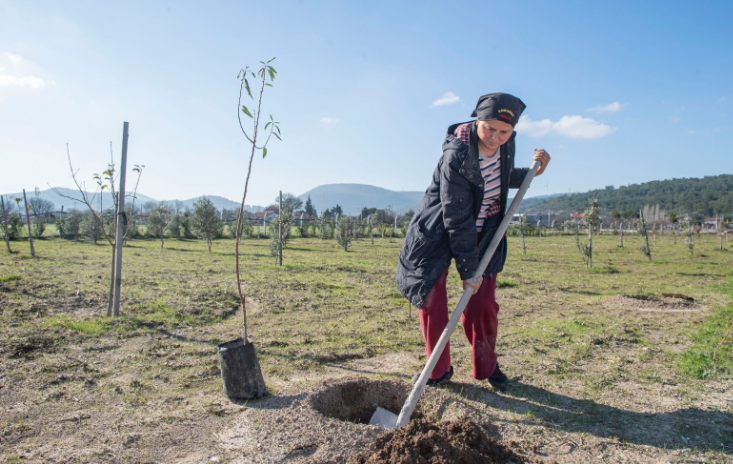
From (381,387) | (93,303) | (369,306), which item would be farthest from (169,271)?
(381,387)

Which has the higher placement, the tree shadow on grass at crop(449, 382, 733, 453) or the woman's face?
the woman's face

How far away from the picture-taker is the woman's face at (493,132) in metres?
2.78

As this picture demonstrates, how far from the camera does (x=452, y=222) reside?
2.75 m

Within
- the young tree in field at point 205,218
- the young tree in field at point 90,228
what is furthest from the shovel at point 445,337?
the young tree in field at point 90,228

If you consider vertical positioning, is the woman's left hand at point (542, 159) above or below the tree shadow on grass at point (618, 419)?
above

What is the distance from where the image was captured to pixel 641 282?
10836 mm

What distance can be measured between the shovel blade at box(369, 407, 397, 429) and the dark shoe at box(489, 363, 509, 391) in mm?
920

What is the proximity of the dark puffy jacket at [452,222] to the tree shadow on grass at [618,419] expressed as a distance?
3.12 feet

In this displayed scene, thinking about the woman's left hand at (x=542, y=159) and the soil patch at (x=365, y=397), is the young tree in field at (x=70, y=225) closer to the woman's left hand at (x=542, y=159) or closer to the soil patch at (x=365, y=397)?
the soil patch at (x=365, y=397)

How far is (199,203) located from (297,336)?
57.0ft

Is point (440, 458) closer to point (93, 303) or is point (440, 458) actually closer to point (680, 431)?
point (680, 431)

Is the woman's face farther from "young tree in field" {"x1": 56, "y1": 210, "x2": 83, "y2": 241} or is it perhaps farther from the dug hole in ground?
"young tree in field" {"x1": 56, "y1": 210, "x2": 83, "y2": 241}

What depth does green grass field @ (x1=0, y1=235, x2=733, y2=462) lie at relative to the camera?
2.89m

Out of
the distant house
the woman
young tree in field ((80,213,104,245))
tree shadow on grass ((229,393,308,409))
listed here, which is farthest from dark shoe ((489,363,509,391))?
young tree in field ((80,213,104,245))
